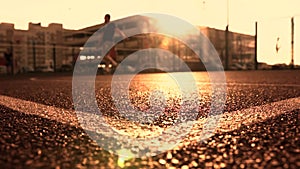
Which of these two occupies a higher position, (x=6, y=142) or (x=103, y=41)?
(x=103, y=41)

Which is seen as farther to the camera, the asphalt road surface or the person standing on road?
the person standing on road

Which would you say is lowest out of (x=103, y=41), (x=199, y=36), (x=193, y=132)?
(x=193, y=132)

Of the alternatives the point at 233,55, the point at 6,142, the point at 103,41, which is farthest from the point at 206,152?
the point at 233,55

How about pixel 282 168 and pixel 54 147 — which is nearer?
pixel 282 168

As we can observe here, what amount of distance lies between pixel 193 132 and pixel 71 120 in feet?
1.60

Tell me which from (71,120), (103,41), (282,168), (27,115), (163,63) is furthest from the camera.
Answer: (163,63)

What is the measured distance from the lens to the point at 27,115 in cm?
134

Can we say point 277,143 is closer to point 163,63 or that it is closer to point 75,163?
point 75,163

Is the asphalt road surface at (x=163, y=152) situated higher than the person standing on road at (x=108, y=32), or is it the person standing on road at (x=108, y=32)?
the person standing on road at (x=108, y=32)

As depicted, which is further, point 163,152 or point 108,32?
point 108,32

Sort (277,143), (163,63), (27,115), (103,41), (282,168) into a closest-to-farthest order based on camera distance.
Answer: (282,168) → (277,143) → (27,115) → (103,41) → (163,63)

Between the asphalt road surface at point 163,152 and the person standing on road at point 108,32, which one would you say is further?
the person standing on road at point 108,32

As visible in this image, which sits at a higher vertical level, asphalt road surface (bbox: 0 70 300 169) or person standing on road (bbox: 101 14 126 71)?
person standing on road (bbox: 101 14 126 71)

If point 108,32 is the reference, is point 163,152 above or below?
below
